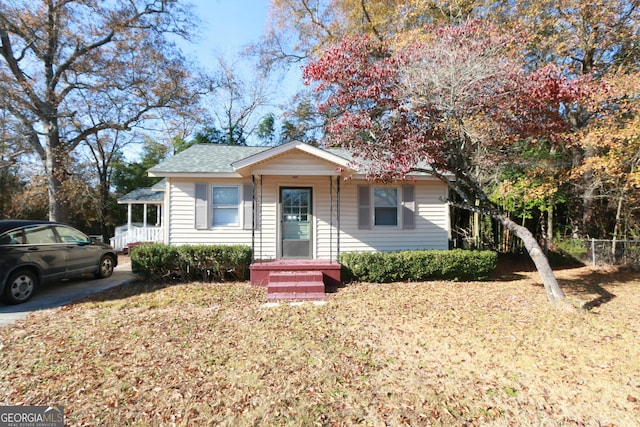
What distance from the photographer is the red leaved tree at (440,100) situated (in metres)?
5.39

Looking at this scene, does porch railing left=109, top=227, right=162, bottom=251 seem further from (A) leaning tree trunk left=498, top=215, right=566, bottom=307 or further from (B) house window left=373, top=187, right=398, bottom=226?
(A) leaning tree trunk left=498, top=215, right=566, bottom=307

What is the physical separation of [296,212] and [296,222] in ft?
0.95

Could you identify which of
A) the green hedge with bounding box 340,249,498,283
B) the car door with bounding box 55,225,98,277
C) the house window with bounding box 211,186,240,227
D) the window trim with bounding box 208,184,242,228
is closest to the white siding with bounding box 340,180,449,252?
the green hedge with bounding box 340,249,498,283

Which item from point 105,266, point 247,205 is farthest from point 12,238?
point 247,205

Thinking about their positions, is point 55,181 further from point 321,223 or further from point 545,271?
point 545,271

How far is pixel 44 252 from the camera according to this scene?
612cm

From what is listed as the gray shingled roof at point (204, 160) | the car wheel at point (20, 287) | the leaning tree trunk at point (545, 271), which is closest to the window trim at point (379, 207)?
the leaning tree trunk at point (545, 271)

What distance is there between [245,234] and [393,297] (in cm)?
442

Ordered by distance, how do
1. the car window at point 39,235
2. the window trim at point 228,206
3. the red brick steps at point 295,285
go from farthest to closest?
the window trim at point 228,206 → the red brick steps at point 295,285 → the car window at point 39,235

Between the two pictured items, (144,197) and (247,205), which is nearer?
(247,205)

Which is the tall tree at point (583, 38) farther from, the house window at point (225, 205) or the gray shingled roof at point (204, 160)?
the house window at point (225, 205)

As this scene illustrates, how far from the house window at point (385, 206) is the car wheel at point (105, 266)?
25.2 ft

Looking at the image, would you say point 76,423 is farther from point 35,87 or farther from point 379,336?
point 35,87

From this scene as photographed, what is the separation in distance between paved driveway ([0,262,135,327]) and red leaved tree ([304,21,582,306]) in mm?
6509
